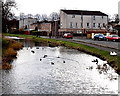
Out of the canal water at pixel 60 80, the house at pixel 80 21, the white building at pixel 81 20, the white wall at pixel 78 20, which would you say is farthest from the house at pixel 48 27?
the canal water at pixel 60 80

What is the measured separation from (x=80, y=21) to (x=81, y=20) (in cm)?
53

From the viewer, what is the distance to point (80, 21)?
92375 millimetres

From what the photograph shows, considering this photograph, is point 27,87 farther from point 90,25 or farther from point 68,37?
point 90,25

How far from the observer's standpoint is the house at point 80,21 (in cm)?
9088

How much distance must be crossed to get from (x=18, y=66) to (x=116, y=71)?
35.1ft

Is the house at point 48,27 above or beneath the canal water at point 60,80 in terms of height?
above

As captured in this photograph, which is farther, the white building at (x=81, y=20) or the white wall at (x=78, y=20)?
the white building at (x=81, y=20)

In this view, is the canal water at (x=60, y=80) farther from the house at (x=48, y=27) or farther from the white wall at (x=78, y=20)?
the house at (x=48, y=27)

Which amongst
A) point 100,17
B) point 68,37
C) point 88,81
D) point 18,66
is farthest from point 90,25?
point 88,81

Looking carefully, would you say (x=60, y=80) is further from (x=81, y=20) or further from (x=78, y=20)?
(x=81, y=20)

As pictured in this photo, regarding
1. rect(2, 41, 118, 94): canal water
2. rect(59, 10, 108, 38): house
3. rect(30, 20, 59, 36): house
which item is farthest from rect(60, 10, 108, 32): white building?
rect(2, 41, 118, 94): canal water

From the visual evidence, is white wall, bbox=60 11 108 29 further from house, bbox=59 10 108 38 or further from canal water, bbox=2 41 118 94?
canal water, bbox=2 41 118 94

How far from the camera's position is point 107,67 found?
25.5 m

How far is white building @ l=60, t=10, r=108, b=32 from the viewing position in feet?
298
